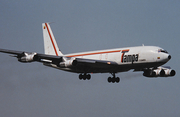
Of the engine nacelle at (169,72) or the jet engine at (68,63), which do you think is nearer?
the jet engine at (68,63)

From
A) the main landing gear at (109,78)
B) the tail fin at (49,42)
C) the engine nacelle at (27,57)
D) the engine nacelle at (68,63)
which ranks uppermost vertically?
the tail fin at (49,42)

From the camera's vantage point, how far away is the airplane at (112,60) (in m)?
56.9

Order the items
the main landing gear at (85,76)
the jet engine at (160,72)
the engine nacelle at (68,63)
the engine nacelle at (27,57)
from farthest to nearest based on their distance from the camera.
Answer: the jet engine at (160,72), the main landing gear at (85,76), the engine nacelle at (68,63), the engine nacelle at (27,57)

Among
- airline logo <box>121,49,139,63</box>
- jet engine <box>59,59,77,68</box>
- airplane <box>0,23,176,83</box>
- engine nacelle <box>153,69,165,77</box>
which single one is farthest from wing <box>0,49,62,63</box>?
engine nacelle <box>153,69,165,77</box>

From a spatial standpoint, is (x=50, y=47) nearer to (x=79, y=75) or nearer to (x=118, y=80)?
(x=79, y=75)

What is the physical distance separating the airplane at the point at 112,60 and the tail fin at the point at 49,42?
964 centimetres

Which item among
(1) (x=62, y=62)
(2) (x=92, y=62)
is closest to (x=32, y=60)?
(1) (x=62, y=62)

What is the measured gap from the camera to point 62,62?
194 feet

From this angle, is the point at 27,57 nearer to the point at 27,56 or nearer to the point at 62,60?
the point at 27,56

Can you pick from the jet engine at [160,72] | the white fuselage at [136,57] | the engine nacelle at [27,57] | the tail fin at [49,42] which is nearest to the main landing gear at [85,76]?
the white fuselage at [136,57]

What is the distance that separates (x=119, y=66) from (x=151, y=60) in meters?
6.13

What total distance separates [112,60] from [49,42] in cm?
2181

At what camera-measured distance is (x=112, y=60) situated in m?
59.3

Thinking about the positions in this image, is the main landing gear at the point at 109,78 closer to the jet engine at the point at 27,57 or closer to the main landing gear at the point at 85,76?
the main landing gear at the point at 85,76
